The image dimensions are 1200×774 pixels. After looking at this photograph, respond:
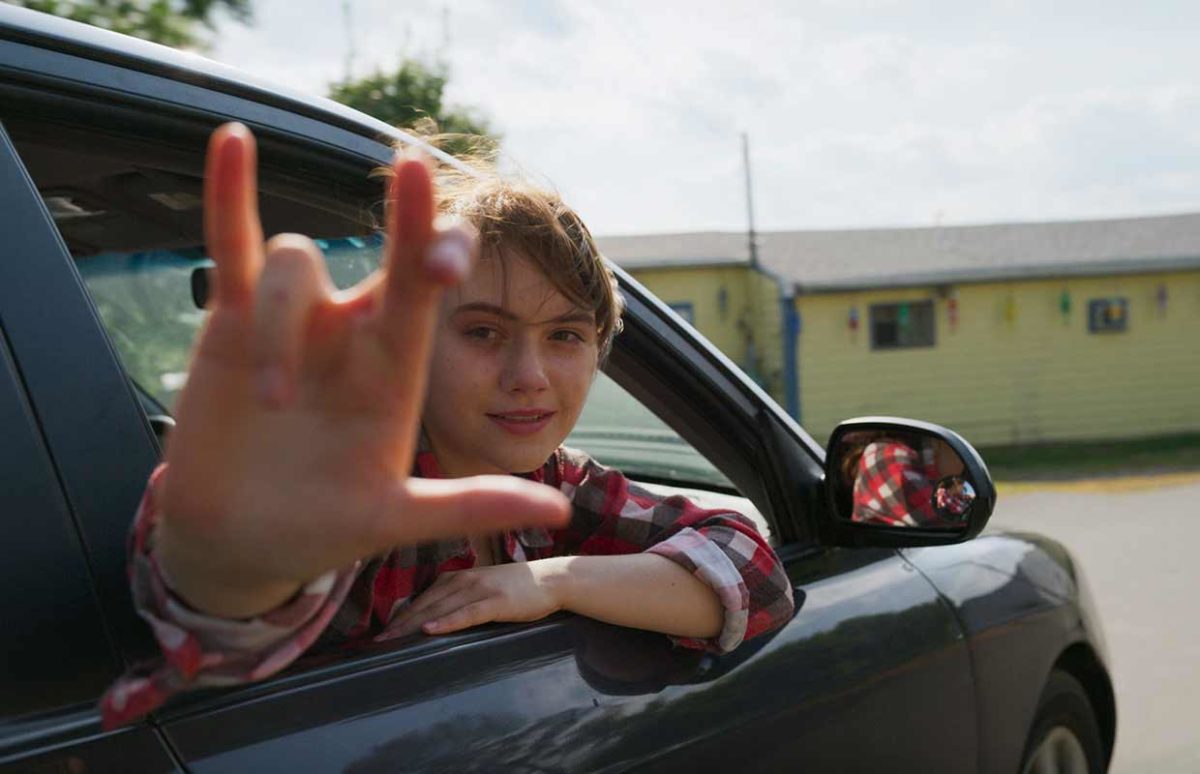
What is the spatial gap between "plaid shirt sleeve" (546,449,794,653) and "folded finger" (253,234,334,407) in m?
0.97

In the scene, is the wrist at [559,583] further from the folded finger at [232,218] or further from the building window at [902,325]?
the building window at [902,325]

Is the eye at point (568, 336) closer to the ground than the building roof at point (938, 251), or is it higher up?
closer to the ground

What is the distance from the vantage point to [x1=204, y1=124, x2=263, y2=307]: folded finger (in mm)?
830

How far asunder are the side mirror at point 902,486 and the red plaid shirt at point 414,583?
39cm

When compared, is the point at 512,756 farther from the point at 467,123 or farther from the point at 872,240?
the point at 872,240

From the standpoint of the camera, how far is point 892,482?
2.31m

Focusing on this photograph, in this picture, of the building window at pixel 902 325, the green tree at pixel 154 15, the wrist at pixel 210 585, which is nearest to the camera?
the wrist at pixel 210 585

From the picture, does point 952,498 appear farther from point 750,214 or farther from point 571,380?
point 750,214

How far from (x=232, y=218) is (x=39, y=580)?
1.71 feet

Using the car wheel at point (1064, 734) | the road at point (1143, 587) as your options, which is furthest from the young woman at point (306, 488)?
the road at point (1143, 587)

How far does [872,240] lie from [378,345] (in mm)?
23584

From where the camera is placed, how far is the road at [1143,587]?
4.89 metres

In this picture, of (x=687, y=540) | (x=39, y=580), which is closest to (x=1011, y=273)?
(x=687, y=540)

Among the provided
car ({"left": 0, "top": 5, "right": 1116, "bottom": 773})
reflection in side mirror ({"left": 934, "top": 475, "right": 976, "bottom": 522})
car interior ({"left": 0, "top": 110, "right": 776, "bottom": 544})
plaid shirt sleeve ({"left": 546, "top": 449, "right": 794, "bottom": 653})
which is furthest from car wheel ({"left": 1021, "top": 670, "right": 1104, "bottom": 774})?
plaid shirt sleeve ({"left": 546, "top": 449, "right": 794, "bottom": 653})
